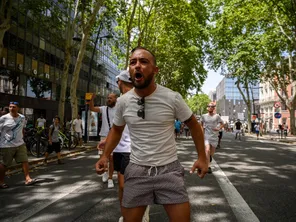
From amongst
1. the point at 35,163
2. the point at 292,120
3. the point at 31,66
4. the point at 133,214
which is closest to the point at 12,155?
the point at 35,163

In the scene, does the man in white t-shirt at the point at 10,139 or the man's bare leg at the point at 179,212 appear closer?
the man's bare leg at the point at 179,212

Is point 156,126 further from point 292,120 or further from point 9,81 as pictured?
point 292,120

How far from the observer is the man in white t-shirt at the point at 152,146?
87.6 inches

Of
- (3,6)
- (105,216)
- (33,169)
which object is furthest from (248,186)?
(3,6)

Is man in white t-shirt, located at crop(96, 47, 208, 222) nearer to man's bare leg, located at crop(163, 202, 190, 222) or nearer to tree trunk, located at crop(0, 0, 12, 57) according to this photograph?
man's bare leg, located at crop(163, 202, 190, 222)

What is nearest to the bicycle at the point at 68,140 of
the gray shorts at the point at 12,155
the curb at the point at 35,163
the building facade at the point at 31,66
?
the curb at the point at 35,163

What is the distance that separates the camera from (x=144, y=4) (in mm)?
22703

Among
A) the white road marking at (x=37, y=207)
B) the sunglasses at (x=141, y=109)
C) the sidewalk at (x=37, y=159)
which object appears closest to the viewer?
the sunglasses at (x=141, y=109)

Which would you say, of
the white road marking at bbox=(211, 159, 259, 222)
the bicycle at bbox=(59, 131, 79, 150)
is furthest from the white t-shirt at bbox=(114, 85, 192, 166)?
the bicycle at bbox=(59, 131, 79, 150)

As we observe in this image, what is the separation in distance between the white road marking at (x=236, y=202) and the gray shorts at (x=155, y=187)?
2055 mm

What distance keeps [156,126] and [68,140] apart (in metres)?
12.2

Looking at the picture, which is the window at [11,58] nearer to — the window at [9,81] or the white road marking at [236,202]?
the window at [9,81]

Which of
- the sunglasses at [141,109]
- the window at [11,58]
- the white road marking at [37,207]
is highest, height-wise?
the window at [11,58]

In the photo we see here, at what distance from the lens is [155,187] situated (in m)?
2.24
